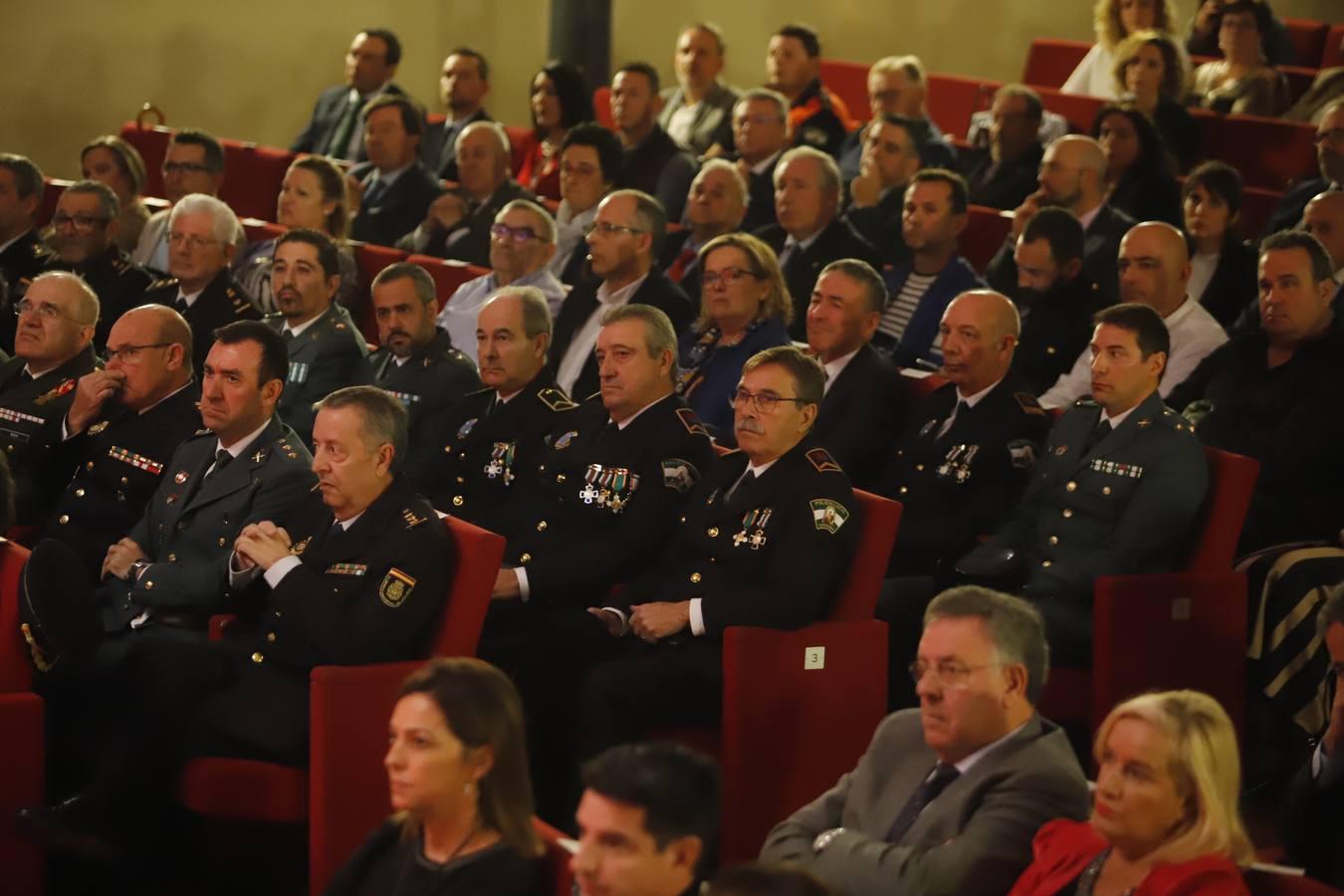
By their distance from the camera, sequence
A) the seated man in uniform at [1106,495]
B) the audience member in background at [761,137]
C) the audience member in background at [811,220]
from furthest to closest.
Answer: the audience member in background at [761,137], the audience member in background at [811,220], the seated man in uniform at [1106,495]

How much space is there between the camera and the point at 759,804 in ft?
10.9

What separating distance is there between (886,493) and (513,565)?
879 mm

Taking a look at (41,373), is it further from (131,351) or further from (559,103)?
(559,103)

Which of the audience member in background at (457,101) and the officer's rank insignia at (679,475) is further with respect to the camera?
the audience member in background at (457,101)

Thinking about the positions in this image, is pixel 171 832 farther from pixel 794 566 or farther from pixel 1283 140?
pixel 1283 140

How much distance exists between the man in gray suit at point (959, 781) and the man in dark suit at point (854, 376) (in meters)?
1.49

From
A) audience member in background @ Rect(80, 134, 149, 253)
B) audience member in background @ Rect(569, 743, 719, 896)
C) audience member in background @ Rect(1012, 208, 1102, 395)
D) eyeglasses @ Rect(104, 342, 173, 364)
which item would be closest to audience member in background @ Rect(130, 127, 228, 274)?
audience member in background @ Rect(80, 134, 149, 253)

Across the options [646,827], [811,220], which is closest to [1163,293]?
[811,220]

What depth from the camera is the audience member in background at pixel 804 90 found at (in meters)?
7.41

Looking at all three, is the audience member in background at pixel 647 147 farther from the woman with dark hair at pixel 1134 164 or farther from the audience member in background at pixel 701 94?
the woman with dark hair at pixel 1134 164

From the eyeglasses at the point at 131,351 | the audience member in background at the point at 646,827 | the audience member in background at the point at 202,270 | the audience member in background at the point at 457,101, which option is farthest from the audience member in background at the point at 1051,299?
the audience member in background at the point at 646,827

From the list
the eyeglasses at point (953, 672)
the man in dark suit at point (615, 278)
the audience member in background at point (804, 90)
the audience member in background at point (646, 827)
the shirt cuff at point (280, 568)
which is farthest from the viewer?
the audience member in background at point (804, 90)

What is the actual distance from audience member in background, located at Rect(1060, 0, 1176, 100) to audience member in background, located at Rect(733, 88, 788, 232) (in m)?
1.81

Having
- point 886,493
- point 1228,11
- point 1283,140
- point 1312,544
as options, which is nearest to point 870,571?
point 886,493
